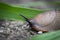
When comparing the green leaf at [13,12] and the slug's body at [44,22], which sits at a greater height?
the green leaf at [13,12]

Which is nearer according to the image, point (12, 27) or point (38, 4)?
point (12, 27)

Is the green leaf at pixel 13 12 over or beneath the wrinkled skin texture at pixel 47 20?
A: over

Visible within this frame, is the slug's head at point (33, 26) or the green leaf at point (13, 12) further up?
the green leaf at point (13, 12)

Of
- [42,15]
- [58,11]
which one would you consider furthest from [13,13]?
[58,11]

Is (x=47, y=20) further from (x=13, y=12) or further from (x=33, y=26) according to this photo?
(x=13, y=12)

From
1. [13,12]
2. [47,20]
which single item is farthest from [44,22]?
[13,12]

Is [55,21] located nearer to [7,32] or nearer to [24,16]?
[24,16]

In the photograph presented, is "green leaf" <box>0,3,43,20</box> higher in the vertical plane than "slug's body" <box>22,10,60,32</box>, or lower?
higher

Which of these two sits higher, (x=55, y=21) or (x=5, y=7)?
(x=5, y=7)

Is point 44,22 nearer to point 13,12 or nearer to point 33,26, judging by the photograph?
point 33,26

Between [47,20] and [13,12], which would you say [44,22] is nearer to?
[47,20]

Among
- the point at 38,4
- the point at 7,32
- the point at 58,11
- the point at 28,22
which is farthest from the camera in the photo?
the point at 38,4
